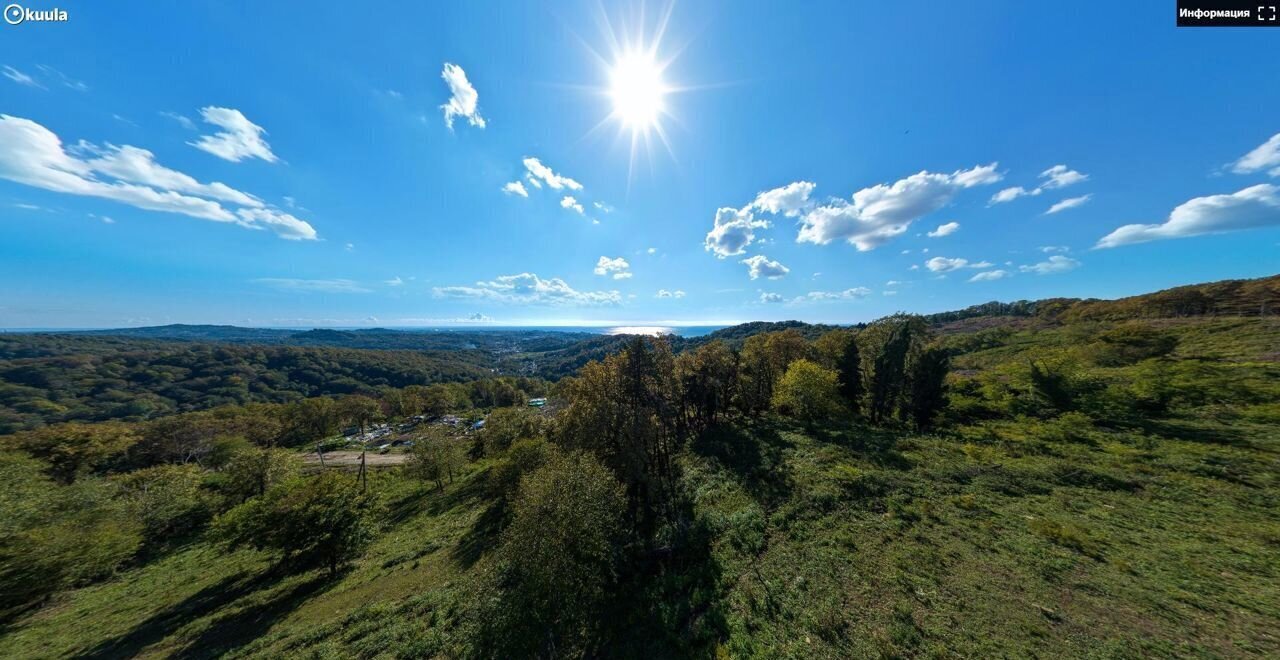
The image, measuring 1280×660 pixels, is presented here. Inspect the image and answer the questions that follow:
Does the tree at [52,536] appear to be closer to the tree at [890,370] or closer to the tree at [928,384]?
the tree at [890,370]

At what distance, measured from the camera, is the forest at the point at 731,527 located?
1577 centimetres

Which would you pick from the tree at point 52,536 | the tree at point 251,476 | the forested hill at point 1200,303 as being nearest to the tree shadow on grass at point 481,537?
the tree at point 52,536

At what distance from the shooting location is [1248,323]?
68625 mm

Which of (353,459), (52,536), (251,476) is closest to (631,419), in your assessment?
(52,536)

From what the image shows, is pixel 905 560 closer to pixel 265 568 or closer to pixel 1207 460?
pixel 1207 460

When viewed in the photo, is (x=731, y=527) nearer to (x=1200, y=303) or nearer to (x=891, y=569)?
(x=891, y=569)

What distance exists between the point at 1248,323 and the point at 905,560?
381ft

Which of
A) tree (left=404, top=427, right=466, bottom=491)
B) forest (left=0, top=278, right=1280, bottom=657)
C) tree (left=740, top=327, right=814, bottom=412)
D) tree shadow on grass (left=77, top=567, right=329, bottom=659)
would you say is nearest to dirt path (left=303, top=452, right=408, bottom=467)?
forest (left=0, top=278, right=1280, bottom=657)

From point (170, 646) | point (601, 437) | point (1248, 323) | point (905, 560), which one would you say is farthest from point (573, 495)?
point (1248, 323)

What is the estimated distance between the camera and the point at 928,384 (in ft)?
145

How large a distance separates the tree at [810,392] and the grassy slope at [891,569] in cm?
505

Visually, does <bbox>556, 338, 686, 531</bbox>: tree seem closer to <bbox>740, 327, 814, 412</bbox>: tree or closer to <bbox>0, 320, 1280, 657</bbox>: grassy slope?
<bbox>0, 320, 1280, 657</bbox>: grassy slope

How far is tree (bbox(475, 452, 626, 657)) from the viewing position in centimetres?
1585

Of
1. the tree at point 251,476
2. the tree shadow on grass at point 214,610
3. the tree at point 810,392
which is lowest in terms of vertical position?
the tree shadow on grass at point 214,610
